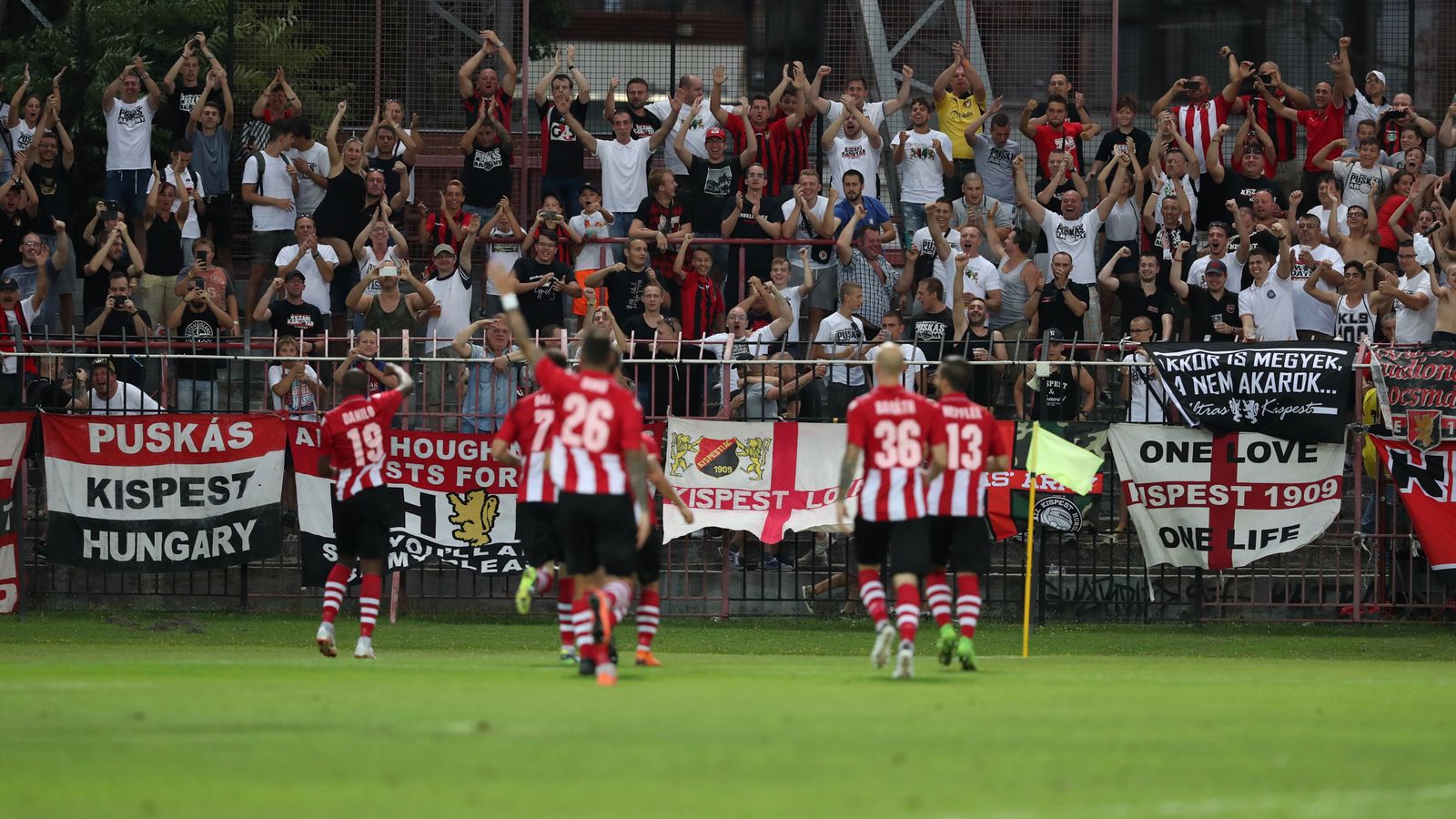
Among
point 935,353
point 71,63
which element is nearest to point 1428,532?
point 935,353

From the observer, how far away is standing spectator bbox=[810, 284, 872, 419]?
797 inches

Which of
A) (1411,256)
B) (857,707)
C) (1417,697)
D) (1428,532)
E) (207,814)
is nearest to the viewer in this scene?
(207,814)

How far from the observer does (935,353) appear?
21.3 m

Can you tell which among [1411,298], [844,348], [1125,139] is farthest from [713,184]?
[1411,298]

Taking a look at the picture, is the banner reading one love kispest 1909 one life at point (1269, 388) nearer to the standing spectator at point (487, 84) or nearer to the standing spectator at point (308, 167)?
the standing spectator at point (487, 84)

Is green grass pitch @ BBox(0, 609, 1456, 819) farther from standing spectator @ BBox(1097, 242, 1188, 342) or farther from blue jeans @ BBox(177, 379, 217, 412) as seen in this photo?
standing spectator @ BBox(1097, 242, 1188, 342)

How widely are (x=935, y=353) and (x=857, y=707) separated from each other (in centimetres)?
1101

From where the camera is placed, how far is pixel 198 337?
21.4 metres

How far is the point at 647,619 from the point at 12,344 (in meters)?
9.11

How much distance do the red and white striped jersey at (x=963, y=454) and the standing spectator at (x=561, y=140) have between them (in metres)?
10.6

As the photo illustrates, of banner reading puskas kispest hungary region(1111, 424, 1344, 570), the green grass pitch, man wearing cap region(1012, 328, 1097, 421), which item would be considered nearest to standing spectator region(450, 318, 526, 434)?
the green grass pitch

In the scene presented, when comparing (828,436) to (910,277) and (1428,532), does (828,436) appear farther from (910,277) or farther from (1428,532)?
(1428,532)

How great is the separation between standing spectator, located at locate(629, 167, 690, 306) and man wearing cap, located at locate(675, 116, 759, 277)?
216 mm

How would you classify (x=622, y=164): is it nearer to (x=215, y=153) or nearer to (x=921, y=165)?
(x=921, y=165)
